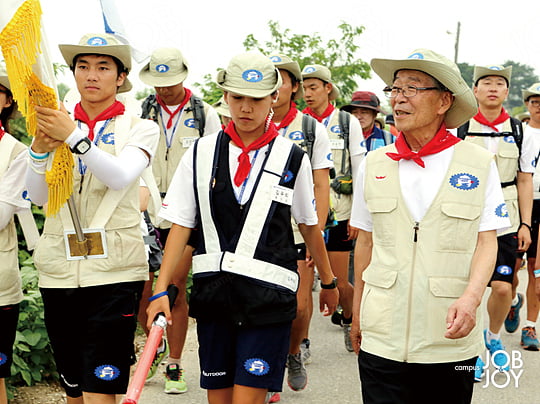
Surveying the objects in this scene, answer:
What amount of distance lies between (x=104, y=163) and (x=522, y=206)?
471 cm

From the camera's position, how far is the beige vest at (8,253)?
459 centimetres

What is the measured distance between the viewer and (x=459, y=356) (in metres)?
3.87

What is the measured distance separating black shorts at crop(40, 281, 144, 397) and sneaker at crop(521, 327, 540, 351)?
4822mm

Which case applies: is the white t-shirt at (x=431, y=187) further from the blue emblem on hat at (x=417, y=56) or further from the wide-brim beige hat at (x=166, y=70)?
the wide-brim beige hat at (x=166, y=70)

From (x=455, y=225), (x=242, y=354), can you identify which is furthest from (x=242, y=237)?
(x=455, y=225)

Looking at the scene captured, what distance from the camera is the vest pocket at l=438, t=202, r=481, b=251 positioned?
3836mm

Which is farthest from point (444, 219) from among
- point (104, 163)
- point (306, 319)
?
point (306, 319)

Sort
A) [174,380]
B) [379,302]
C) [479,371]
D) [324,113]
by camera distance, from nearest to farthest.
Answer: [379,302] → [174,380] → [479,371] → [324,113]

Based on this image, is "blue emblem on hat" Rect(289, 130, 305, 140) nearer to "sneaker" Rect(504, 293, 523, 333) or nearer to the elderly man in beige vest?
the elderly man in beige vest

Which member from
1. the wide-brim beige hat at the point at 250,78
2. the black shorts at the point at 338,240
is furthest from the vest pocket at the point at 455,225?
the black shorts at the point at 338,240

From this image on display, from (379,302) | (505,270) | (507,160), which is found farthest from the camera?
(507,160)

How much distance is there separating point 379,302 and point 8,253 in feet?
7.09

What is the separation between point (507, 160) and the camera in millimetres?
7281

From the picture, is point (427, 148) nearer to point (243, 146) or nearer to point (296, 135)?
point (243, 146)
